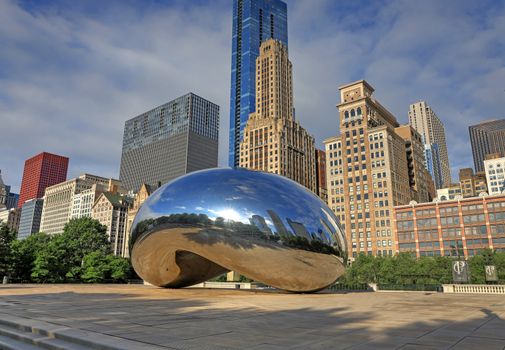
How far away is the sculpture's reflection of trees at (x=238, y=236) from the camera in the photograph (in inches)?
614

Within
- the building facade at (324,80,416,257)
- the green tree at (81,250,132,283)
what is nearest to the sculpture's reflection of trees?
the green tree at (81,250,132,283)

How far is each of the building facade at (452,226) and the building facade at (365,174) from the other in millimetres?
5051

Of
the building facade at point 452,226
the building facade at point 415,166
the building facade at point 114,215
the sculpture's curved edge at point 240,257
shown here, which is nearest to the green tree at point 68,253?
the sculpture's curved edge at point 240,257

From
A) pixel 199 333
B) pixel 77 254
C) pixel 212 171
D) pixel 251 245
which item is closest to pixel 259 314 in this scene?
pixel 199 333

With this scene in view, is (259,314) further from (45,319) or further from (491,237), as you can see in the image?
(491,237)

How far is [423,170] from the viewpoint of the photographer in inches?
5153

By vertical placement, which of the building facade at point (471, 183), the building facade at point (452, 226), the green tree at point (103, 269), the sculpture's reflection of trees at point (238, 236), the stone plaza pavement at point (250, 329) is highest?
the building facade at point (471, 183)

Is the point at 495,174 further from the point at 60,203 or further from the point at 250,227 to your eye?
the point at 60,203

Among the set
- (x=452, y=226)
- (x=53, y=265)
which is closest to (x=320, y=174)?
(x=452, y=226)

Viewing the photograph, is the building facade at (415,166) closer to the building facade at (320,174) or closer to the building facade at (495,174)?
A: the building facade at (320,174)

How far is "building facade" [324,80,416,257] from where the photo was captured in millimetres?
102500

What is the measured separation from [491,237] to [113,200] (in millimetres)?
119785

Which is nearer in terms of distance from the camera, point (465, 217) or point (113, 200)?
point (465, 217)

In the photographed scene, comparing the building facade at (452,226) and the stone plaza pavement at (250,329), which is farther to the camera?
the building facade at (452,226)
